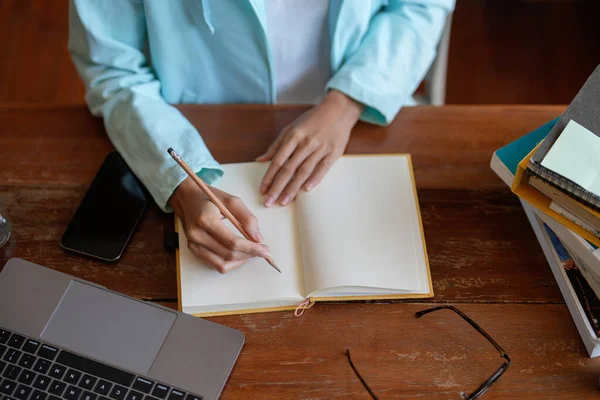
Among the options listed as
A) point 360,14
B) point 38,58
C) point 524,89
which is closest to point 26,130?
point 360,14

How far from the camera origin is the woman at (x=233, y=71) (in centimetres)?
88

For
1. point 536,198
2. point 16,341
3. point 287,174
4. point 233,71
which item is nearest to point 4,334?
point 16,341

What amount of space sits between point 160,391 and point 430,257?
402mm

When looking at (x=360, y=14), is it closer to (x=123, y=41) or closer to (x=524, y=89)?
(x=123, y=41)

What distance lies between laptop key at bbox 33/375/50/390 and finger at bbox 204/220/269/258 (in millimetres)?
271

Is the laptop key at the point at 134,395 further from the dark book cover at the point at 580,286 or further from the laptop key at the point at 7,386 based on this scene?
the dark book cover at the point at 580,286

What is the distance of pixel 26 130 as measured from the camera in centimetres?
98

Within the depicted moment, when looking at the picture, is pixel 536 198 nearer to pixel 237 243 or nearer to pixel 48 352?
pixel 237 243

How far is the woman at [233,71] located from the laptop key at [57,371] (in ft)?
0.72

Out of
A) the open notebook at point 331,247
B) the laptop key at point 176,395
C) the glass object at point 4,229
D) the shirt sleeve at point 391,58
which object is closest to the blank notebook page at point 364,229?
the open notebook at point 331,247

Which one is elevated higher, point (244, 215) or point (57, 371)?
point (244, 215)

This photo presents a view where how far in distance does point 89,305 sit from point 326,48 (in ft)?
1.92

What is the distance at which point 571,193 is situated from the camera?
2.36 ft

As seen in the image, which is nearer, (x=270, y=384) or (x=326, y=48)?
(x=270, y=384)
